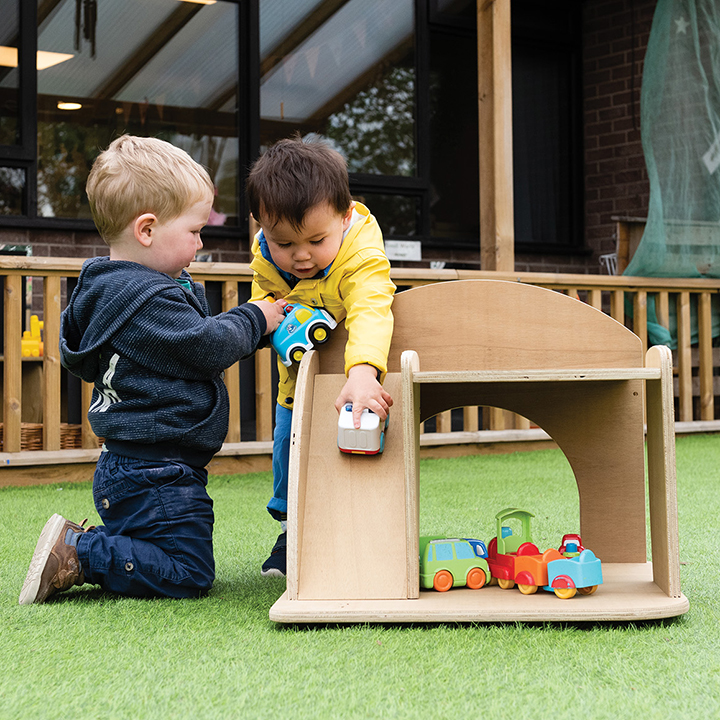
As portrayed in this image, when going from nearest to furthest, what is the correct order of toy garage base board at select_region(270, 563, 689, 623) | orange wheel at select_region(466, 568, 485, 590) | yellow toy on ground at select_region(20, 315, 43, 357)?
1. toy garage base board at select_region(270, 563, 689, 623)
2. orange wheel at select_region(466, 568, 485, 590)
3. yellow toy on ground at select_region(20, 315, 43, 357)

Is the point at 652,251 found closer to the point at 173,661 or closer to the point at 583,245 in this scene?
the point at 583,245

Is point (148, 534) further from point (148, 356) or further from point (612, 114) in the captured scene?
point (612, 114)

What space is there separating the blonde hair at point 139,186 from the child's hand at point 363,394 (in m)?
0.57

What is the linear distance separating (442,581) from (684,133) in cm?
466

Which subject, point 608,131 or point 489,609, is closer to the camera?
point 489,609

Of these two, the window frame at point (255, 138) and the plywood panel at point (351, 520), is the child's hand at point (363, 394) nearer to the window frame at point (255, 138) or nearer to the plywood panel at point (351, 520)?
the plywood panel at point (351, 520)

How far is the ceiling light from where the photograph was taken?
6.13 meters

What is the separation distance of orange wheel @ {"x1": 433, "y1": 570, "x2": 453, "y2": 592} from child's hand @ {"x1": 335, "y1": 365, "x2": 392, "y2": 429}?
0.35 metres

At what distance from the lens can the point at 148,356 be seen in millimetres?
1891

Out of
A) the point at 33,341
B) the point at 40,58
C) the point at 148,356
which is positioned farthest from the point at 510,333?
the point at 40,58

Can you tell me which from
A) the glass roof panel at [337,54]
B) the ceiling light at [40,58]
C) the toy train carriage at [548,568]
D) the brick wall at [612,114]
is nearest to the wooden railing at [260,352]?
the ceiling light at [40,58]

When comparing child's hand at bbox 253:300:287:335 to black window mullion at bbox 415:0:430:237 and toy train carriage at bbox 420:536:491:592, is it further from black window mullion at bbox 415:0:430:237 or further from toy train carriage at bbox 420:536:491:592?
black window mullion at bbox 415:0:430:237

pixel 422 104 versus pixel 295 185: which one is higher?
pixel 422 104

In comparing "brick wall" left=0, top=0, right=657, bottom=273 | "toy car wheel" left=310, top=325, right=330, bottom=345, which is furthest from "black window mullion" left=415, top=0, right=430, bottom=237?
"toy car wheel" left=310, top=325, right=330, bottom=345
